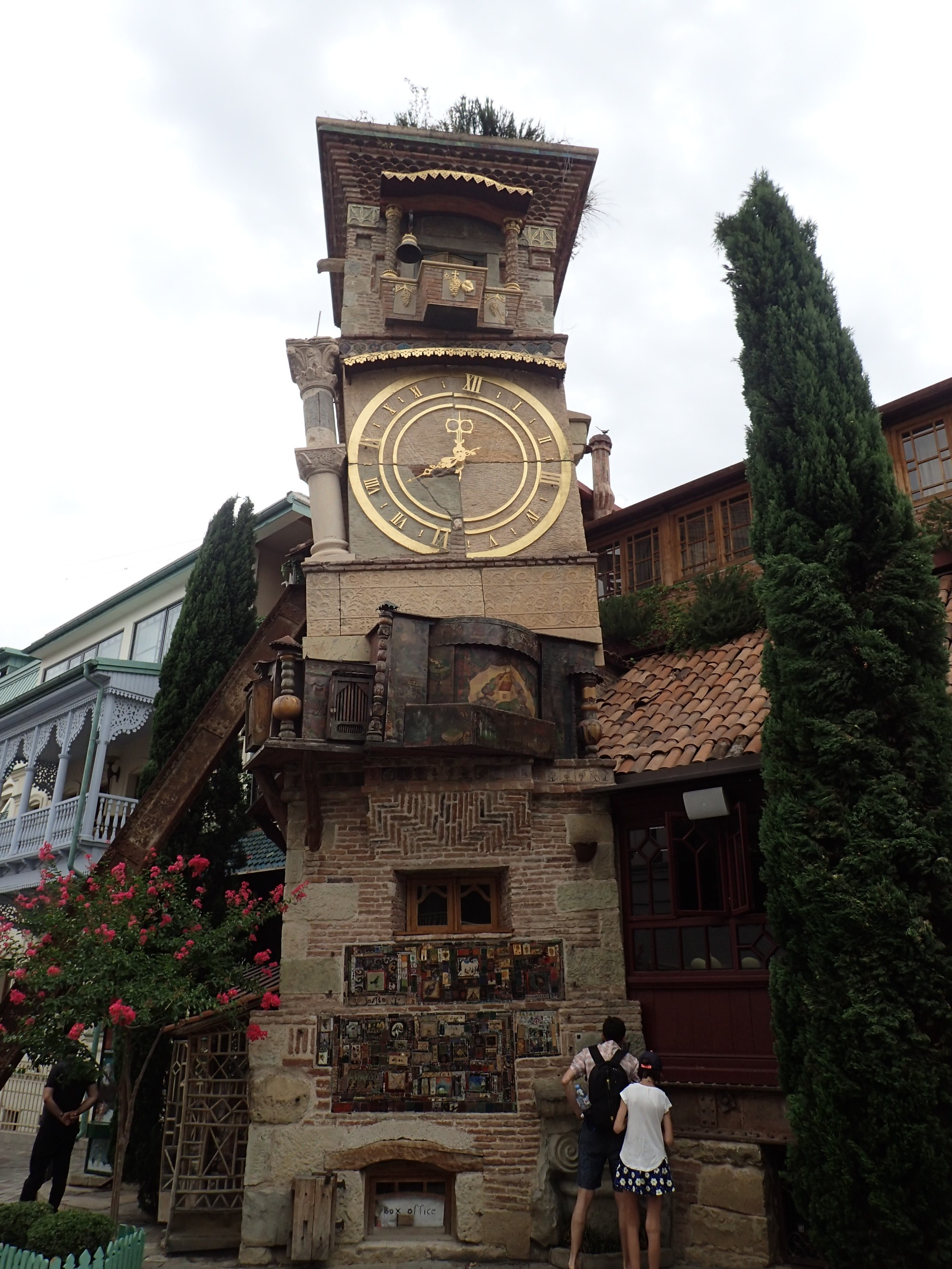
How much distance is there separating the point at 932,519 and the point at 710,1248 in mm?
7314

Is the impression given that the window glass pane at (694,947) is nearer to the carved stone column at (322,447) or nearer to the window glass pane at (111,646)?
the carved stone column at (322,447)

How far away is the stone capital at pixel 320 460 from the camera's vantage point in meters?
11.4

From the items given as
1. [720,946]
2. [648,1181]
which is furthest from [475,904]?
[648,1181]

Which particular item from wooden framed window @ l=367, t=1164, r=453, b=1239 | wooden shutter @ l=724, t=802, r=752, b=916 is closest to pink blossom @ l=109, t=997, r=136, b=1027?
wooden framed window @ l=367, t=1164, r=453, b=1239

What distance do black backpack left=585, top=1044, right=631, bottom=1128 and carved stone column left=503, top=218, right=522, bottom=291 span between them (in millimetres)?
9480

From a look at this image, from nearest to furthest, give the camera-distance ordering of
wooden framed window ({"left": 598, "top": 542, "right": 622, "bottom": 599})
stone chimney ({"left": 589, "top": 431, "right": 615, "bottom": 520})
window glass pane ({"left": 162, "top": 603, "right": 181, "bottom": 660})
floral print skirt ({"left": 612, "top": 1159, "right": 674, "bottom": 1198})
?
floral print skirt ({"left": 612, "top": 1159, "right": 674, "bottom": 1198}) < wooden framed window ({"left": 598, "top": 542, "right": 622, "bottom": 599}) < stone chimney ({"left": 589, "top": 431, "right": 615, "bottom": 520}) < window glass pane ({"left": 162, "top": 603, "right": 181, "bottom": 660})

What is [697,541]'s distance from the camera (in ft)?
44.6

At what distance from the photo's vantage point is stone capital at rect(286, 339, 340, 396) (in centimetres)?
1209

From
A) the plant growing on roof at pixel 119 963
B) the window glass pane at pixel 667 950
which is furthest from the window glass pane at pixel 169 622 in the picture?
the window glass pane at pixel 667 950

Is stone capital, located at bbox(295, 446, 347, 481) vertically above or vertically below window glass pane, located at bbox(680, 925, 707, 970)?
above

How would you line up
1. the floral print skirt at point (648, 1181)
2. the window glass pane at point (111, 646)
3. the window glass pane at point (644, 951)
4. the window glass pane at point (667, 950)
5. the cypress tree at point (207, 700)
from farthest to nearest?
the window glass pane at point (111, 646)
the cypress tree at point (207, 700)
the window glass pane at point (644, 951)
the window glass pane at point (667, 950)
the floral print skirt at point (648, 1181)

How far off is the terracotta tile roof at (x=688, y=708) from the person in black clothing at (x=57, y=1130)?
5.77m

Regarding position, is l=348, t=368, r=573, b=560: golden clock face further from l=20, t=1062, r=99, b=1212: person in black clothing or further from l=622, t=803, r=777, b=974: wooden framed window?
l=20, t=1062, r=99, b=1212: person in black clothing

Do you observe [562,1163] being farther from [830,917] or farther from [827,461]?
[827,461]
